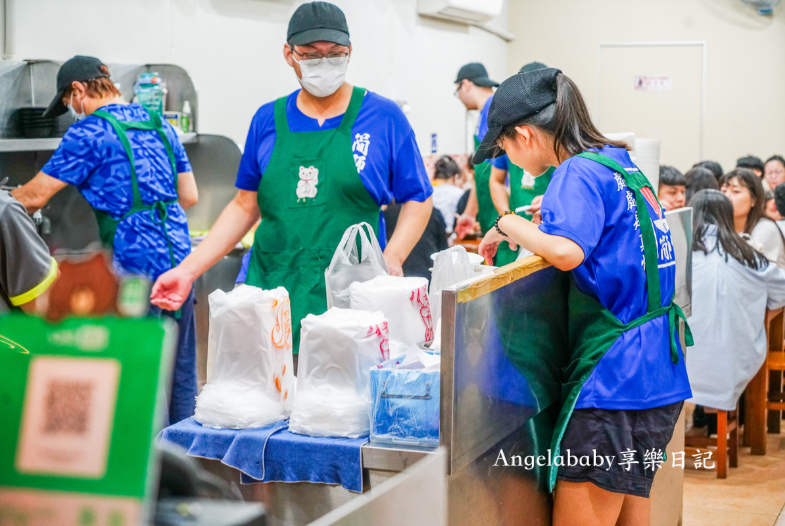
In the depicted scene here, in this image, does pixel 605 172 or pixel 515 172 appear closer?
pixel 605 172

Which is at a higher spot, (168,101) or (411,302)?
(168,101)

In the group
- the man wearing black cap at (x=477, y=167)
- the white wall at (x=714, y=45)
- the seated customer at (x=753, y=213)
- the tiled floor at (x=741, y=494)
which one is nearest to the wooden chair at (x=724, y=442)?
the tiled floor at (x=741, y=494)

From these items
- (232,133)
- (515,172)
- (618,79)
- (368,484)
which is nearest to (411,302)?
(368,484)

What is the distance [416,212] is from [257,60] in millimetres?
3457

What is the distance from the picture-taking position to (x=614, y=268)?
1816mm

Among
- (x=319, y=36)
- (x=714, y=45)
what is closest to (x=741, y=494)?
(x=319, y=36)

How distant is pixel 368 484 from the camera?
152 cm

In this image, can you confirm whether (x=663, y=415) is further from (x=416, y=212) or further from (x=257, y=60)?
(x=257, y=60)

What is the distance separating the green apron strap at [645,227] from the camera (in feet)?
5.94

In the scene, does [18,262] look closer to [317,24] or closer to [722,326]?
[317,24]

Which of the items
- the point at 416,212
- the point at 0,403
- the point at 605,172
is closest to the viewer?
the point at 0,403

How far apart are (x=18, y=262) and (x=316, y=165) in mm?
850

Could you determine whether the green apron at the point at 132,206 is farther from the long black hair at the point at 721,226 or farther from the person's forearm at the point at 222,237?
the long black hair at the point at 721,226

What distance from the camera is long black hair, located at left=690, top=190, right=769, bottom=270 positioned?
12.8 feet
